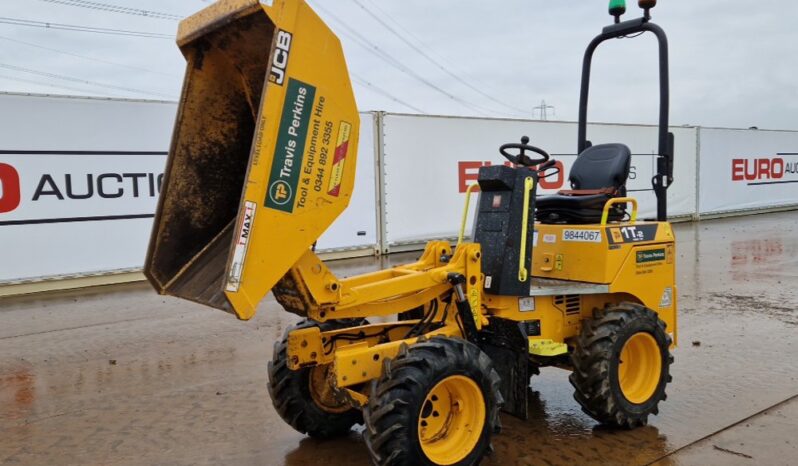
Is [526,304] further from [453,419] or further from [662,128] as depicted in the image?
[662,128]

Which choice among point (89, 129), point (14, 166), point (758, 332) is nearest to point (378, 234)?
point (89, 129)

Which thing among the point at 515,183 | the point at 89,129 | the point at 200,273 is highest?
the point at 89,129

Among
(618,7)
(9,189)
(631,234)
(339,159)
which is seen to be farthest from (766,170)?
(339,159)

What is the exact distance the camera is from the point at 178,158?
3928mm

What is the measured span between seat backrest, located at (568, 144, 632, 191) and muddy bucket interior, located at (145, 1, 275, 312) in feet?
8.54

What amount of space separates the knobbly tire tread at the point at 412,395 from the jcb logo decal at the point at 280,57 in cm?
152

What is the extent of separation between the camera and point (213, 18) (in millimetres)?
3574

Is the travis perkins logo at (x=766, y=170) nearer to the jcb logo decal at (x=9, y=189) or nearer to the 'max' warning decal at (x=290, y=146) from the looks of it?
the jcb logo decal at (x=9, y=189)

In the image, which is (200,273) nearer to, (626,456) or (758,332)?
(626,456)

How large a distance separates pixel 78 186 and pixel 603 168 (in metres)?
8.54

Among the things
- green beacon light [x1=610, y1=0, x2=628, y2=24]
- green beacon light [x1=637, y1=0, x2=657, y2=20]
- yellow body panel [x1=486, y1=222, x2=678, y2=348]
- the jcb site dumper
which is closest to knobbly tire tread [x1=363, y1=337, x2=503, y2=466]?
the jcb site dumper

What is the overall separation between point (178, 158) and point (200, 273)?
68cm

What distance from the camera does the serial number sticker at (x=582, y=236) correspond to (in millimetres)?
4684

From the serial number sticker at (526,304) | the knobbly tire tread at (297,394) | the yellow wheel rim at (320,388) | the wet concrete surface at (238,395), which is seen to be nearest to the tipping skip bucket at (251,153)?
the knobbly tire tread at (297,394)
